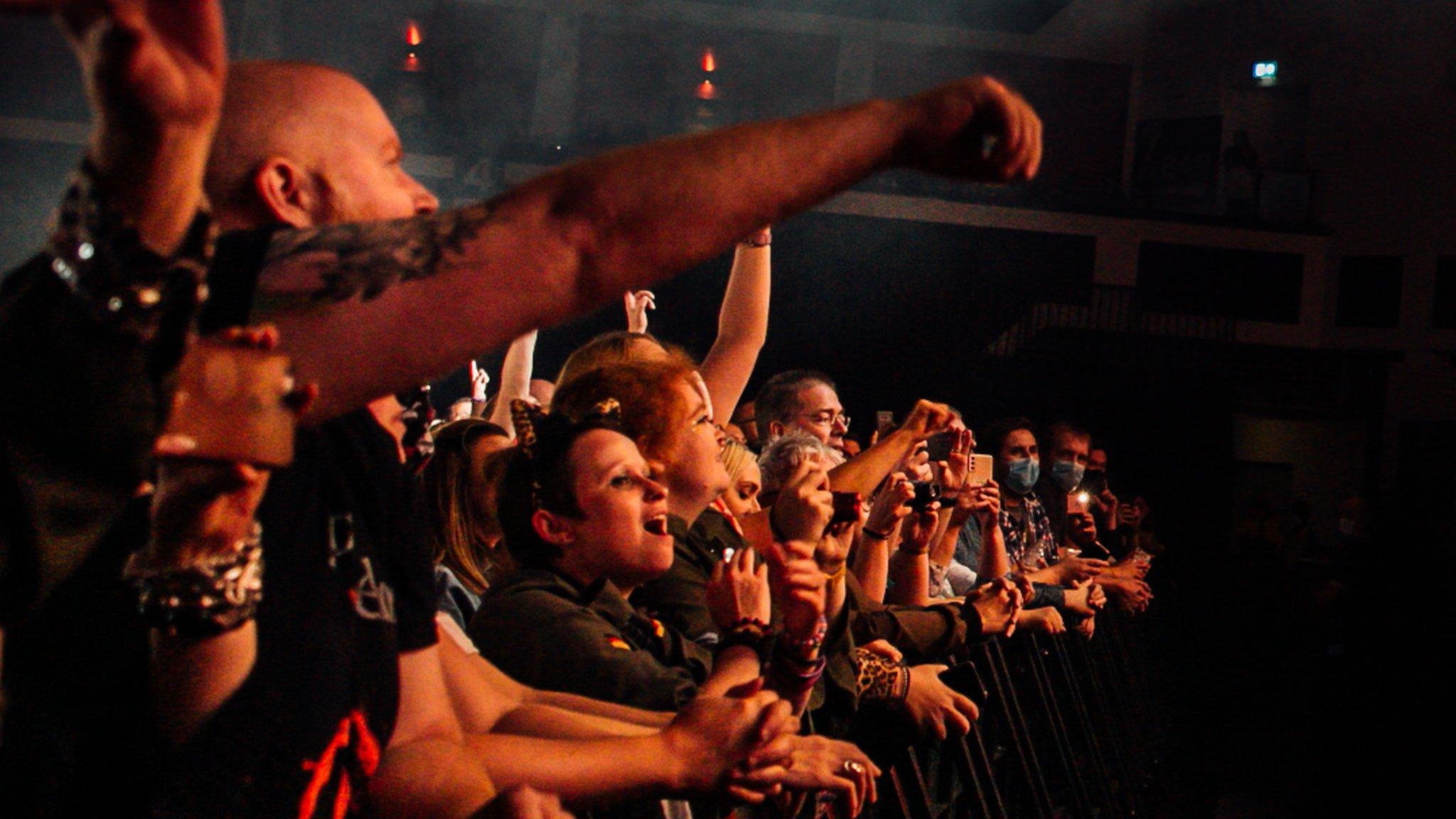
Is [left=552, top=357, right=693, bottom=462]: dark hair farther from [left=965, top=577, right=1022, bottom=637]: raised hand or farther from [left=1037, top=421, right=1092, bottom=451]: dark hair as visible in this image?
[left=1037, top=421, right=1092, bottom=451]: dark hair

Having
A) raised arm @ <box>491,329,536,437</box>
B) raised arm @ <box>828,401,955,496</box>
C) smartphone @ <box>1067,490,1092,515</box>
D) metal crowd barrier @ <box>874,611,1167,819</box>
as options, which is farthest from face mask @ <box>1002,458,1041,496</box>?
raised arm @ <box>491,329,536,437</box>

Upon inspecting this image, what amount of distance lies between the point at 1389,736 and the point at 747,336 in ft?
20.2

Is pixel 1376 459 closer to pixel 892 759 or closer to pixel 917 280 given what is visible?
pixel 917 280

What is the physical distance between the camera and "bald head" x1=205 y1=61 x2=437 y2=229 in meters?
1.45

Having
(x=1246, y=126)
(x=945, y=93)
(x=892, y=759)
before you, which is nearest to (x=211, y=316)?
(x=945, y=93)

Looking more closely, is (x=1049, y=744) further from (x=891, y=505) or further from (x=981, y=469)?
(x=891, y=505)

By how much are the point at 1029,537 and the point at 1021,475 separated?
0.28 metres

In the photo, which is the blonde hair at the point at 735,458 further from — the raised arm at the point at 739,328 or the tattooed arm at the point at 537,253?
the tattooed arm at the point at 537,253

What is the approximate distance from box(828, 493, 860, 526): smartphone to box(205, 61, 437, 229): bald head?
1.73 metres

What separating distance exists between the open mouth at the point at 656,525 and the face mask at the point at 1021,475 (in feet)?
14.0

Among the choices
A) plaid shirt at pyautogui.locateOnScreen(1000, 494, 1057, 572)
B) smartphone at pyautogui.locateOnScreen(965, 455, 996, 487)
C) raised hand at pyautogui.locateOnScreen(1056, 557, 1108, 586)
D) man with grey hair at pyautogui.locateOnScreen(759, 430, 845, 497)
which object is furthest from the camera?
plaid shirt at pyautogui.locateOnScreen(1000, 494, 1057, 572)

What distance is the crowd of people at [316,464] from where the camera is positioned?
3.22 ft

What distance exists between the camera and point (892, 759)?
131 inches

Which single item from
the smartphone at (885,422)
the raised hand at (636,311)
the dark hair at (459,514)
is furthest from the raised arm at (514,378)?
the smartphone at (885,422)
